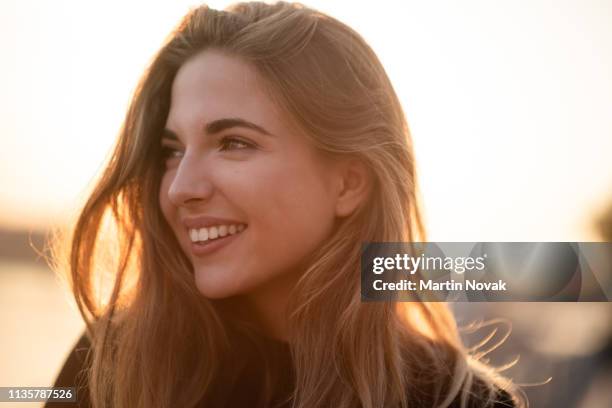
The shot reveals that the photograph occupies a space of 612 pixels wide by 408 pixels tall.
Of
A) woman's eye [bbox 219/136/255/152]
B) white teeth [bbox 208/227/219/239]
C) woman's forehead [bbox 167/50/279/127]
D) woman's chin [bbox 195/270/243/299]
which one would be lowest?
woman's chin [bbox 195/270/243/299]

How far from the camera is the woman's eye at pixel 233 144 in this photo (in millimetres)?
1593

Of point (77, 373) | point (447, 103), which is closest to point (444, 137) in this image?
point (447, 103)

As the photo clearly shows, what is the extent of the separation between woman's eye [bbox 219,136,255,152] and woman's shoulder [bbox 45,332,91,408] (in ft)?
1.89

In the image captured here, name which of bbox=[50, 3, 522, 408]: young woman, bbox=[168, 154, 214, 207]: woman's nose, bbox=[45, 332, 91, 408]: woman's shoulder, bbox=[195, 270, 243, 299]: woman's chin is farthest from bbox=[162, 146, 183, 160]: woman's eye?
bbox=[45, 332, 91, 408]: woman's shoulder

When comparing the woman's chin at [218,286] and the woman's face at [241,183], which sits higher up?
the woman's face at [241,183]

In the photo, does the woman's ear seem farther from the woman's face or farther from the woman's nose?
the woman's nose

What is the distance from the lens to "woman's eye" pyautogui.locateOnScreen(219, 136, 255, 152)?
5.23 feet

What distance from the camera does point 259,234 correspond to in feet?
5.26

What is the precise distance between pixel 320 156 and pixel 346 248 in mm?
210

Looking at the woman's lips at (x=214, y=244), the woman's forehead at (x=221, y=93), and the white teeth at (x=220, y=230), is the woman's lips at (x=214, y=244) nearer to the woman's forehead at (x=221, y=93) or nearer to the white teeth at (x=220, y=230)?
the white teeth at (x=220, y=230)

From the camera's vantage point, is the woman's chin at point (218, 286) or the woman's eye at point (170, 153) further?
the woman's eye at point (170, 153)

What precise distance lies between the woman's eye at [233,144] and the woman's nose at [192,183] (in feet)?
0.18

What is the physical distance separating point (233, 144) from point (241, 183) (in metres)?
0.09

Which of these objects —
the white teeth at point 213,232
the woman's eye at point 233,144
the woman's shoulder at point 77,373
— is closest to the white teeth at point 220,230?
the white teeth at point 213,232
